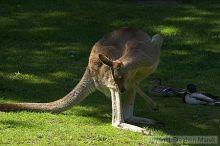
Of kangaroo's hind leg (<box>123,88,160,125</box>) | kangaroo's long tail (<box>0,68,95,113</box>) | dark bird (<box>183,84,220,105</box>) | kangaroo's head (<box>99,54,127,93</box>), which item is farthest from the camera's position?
dark bird (<box>183,84,220,105</box>)

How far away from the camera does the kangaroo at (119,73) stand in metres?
7.90

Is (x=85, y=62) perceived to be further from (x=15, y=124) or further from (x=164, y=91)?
(x=15, y=124)

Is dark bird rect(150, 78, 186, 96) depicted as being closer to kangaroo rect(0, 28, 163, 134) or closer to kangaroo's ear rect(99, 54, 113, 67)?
kangaroo rect(0, 28, 163, 134)

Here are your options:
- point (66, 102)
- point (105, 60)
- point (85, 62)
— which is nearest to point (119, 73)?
point (105, 60)

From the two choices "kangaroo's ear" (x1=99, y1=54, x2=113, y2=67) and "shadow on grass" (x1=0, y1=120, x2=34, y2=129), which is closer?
"kangaroo's ear" (x1=99, y1=54, x2=113, y2=67)

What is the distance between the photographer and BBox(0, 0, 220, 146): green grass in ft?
26.3

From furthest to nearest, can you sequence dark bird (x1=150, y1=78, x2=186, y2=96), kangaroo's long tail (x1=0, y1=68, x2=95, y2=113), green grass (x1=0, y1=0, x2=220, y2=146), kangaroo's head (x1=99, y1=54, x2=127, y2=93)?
dark bird (x1=150, y1=78, x2=186, y2=96)
kangaroo's long tail (x1=0, y1=68, x2=95, y2=113)
green grass (x1=0, y1=0, x2=220, y2=146)
kangaroo's head (x1=99, y1=54, x2=127, y2=93)

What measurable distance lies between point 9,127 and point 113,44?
1.82 m

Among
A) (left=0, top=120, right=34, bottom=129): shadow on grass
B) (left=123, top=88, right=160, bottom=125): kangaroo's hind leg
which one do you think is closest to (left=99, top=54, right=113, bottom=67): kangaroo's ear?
(left=123, top=88, right=160, bottom=125): kangaroo's hind leg

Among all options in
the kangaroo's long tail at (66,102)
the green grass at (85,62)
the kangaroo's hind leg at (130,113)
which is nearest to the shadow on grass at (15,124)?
the green grass at (85,62)

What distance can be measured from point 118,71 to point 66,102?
1.19 m

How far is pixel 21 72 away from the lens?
38.5ft

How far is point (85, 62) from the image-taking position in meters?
12.8

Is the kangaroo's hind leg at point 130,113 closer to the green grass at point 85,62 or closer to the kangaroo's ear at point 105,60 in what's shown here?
the green grass at point 85,62
